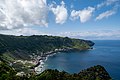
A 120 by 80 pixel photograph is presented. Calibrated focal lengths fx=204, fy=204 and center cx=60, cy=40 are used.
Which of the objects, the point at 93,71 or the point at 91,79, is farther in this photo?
the point at 93,71

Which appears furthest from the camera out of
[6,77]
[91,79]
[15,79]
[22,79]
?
[91,79]

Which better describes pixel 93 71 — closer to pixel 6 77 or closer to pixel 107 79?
pixel 107 79

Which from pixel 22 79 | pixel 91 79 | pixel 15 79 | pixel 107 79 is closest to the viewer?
pixel 15 79

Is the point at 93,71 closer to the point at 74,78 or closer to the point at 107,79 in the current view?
the point at 107,79

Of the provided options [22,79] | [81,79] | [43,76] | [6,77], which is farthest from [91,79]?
[6,77]

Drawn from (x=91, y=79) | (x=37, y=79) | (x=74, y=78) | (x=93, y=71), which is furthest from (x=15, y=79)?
(x=93, y=71)

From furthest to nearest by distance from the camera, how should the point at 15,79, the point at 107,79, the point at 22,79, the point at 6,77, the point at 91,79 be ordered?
the point at 107,79, the point at 91,79, the point at 22,79, the point at 15,79, the point at 6,77

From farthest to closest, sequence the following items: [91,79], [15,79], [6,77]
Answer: [91,79]
[15,79]
[6,77]

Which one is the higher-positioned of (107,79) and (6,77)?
(6,77)

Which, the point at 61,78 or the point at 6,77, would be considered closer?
the point at 6,77
